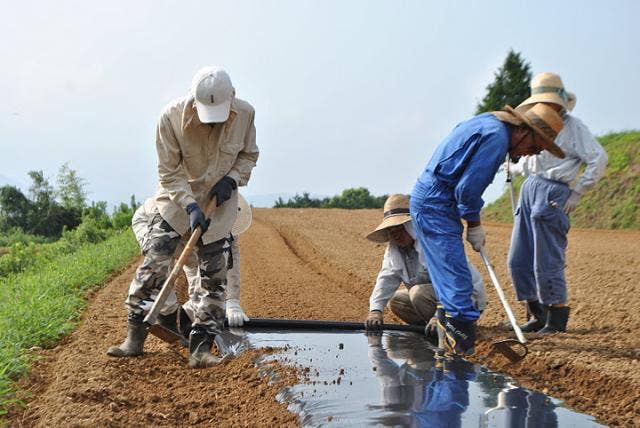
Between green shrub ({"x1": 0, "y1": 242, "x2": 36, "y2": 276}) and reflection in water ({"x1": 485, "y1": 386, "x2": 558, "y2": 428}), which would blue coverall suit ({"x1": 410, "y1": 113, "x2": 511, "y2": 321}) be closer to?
reflection in water ({"x1": 485, "y1": 386, "x2": 558, "y2": 428})

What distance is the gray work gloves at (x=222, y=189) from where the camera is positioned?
4270 millimetres

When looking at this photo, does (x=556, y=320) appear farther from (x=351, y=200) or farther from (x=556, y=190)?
(x=351, y=200)

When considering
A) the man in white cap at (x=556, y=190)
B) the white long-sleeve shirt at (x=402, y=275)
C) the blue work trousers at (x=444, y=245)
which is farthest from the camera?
the white long-sleeve shirt at (x=402, y=275)

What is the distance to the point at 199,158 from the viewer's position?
435cm

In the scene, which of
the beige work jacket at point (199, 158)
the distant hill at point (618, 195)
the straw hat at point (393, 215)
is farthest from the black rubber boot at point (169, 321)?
the distant hill at point (618, 195)

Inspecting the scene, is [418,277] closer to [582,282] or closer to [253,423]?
[253,423]

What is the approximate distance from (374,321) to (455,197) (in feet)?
4.06

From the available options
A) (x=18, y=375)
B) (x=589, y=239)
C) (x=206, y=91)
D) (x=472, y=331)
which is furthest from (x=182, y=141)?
(x=589, y=239)

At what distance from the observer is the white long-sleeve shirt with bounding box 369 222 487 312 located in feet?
16.7

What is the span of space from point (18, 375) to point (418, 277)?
2786 millimetres

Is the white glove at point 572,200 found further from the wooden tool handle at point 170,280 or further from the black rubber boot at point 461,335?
the wooden tool handle at point 170,280

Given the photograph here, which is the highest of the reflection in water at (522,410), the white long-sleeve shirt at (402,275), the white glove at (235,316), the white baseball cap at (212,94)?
the white baseball cap at (212,94)

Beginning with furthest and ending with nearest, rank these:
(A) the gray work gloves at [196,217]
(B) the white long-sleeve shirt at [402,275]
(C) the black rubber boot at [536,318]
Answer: (C) the black rubber boot at [536,318] < (B) the white long-sleeve shirt at [402,275] < (A) the gray work gloves at [196,217]

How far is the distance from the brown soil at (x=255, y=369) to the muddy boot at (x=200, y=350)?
0.10 meters
